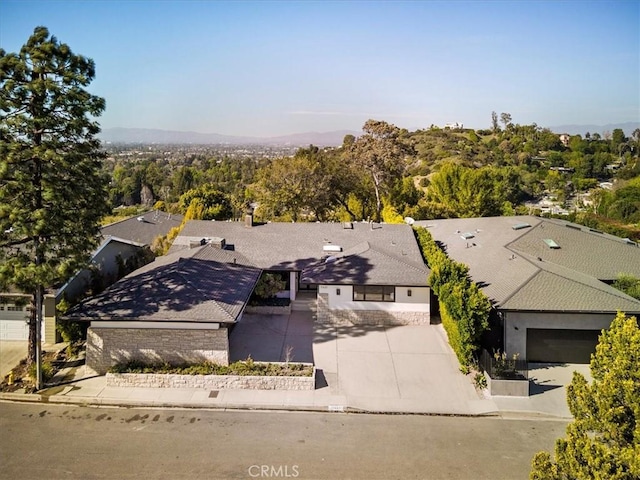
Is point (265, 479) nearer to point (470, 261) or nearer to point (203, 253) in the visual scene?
point (203, 253)

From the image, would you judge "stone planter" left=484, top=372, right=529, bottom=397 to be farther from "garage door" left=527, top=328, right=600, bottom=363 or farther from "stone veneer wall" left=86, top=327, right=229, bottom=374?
"stone veneer wall" left=86, top=327, right=229, bottom=374

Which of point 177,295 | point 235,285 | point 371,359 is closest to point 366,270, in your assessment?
point 371,359

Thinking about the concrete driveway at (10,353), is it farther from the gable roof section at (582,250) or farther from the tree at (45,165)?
the gable roof section at (582,250)

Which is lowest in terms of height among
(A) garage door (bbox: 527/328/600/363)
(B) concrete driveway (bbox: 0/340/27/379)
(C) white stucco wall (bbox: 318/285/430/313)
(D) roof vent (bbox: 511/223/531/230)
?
(B) concrete driveway (bbox: 0/340/27/379)

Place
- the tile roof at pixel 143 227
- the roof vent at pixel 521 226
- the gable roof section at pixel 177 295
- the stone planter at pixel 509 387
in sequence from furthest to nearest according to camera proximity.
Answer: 1. the tile roof at pixel 143 227
2. the roof vent at pixel 521 226
3. the gable roof section at pixel 177 295
4. the stone planter at pixel 509 387

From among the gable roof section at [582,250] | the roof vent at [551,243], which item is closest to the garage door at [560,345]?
the gable roof section at [582,250]

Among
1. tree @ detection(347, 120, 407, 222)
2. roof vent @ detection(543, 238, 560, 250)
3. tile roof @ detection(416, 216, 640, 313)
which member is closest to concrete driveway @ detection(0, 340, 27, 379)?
tile roof @ detection(416, 216, 640, 313)
